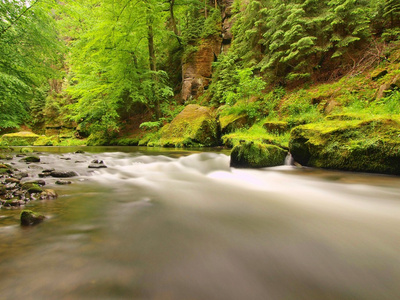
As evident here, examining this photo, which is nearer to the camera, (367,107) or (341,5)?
(367,107)

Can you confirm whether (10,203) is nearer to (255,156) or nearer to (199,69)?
(255,156)

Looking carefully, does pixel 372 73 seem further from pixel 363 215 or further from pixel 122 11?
pixel 122 11

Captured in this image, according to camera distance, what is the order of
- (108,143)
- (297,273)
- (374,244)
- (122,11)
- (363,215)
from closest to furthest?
1. (297,273)
2. (374,244)
3. (363,215)
4. (122,11)
5. (108,143)

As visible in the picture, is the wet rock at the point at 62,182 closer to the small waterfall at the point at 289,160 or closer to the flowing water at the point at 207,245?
the flowing water at the point at 207,245

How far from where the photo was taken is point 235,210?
93.4 inches

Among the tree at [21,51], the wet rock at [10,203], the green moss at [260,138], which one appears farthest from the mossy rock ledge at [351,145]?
the tree at [21,51]

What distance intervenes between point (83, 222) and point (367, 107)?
768 centimetres

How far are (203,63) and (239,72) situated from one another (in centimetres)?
690

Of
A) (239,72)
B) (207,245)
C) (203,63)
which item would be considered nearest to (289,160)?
(207,245)

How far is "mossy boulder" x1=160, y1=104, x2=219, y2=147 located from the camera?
33.0 feet

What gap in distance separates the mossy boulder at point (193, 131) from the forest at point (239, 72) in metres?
0.06

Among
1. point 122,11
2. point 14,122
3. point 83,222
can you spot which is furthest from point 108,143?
point 83,222

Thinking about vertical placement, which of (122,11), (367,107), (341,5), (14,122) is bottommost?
(14,122)

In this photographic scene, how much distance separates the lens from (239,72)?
916 centimetres
